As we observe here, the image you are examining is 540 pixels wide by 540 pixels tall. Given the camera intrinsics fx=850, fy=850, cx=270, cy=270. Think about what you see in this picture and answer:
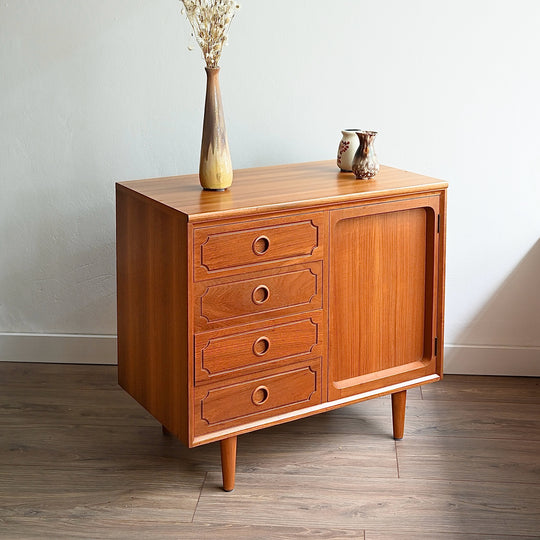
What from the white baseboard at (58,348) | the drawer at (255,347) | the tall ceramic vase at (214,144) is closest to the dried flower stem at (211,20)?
the tall ceramic vase at (214,144)

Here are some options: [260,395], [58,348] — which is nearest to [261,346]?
[260,395]

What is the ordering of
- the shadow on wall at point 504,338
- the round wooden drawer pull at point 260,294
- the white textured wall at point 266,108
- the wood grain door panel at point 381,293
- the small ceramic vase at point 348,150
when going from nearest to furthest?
the round wooden drawer pull at point 260,294 < the wood grain door panel at point 381,293 < the small ceramic vase at point 348,150 < the white textured wall at point 266,108 < the shadow on wall at point 504,338

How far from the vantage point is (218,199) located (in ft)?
6.66

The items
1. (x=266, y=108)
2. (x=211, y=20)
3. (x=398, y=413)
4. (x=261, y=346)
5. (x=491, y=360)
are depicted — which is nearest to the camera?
(x=211, y=20)

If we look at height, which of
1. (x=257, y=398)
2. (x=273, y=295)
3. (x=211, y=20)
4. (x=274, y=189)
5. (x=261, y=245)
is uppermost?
(x=211, y=20)

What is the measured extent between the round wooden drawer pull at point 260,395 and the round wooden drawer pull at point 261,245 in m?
0.35

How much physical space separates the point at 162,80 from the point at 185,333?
1.02m

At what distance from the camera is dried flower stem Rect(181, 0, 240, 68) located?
1.97m

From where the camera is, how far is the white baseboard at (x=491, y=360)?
287cm

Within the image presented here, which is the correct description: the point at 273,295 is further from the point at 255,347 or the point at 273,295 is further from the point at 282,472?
the point at 282,472

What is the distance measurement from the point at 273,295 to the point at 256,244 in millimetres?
139

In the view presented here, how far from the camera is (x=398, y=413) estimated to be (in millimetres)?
2400

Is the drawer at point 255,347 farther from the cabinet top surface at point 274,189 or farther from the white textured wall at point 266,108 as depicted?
the white textured wall at point 266,108

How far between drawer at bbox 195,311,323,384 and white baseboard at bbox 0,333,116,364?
93 cm
